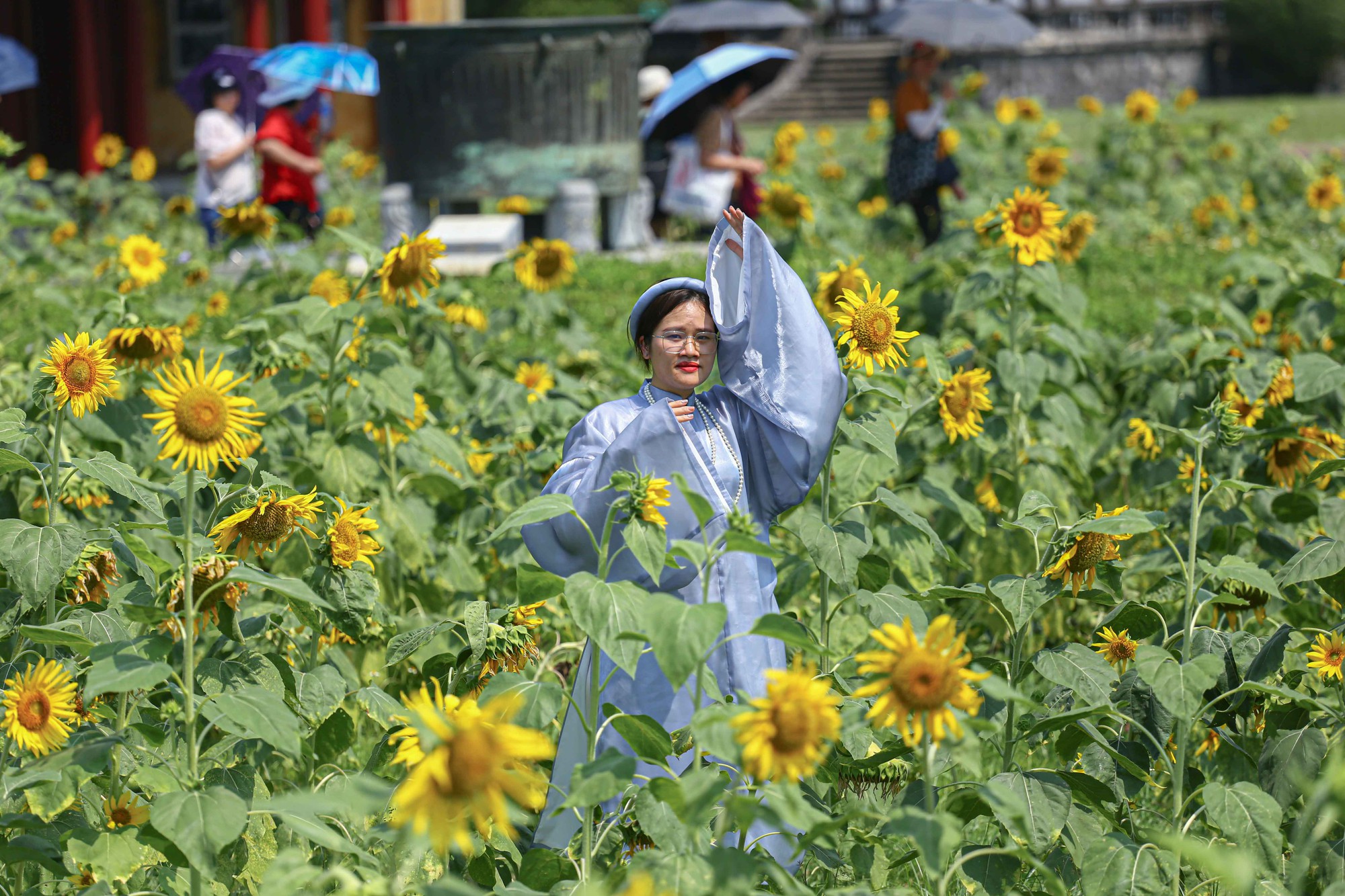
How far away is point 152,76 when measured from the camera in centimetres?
1430

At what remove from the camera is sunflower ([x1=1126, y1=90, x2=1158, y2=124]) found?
950 centimetres

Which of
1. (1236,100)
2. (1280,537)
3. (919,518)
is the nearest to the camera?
(919,518)

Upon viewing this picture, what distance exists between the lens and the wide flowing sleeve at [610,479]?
7.11 ft

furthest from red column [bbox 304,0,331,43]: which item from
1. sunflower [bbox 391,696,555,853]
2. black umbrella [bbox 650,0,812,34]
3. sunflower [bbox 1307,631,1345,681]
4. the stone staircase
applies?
sunflower [bbox 391,696,555,853]

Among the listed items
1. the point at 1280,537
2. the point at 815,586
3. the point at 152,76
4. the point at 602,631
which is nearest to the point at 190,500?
the point at 602,631

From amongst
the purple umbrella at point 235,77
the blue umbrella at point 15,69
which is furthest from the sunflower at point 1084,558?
the blue umbrella at point 15,69

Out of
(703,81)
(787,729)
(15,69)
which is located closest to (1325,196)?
(703,81)

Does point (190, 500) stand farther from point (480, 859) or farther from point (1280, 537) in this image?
point (1280, 537)

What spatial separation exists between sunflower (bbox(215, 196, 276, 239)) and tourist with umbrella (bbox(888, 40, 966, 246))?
472 cm

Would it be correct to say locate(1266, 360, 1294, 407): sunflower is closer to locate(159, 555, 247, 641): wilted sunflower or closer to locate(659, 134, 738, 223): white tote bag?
locate(159, 555, 247, 641): wilted sunflower

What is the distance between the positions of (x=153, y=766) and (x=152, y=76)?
13.8m

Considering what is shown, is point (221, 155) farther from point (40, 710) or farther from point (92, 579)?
point (40, 710)

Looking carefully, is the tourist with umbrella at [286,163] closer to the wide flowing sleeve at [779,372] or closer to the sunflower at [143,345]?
the sunflower at [143,345]

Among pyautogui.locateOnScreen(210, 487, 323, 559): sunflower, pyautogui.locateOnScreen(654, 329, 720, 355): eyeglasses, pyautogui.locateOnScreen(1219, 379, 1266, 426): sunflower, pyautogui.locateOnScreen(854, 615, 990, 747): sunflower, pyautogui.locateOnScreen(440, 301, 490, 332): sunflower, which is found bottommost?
pyautogui.locateOnScreen(440, 301, 490, 332): sunflower
